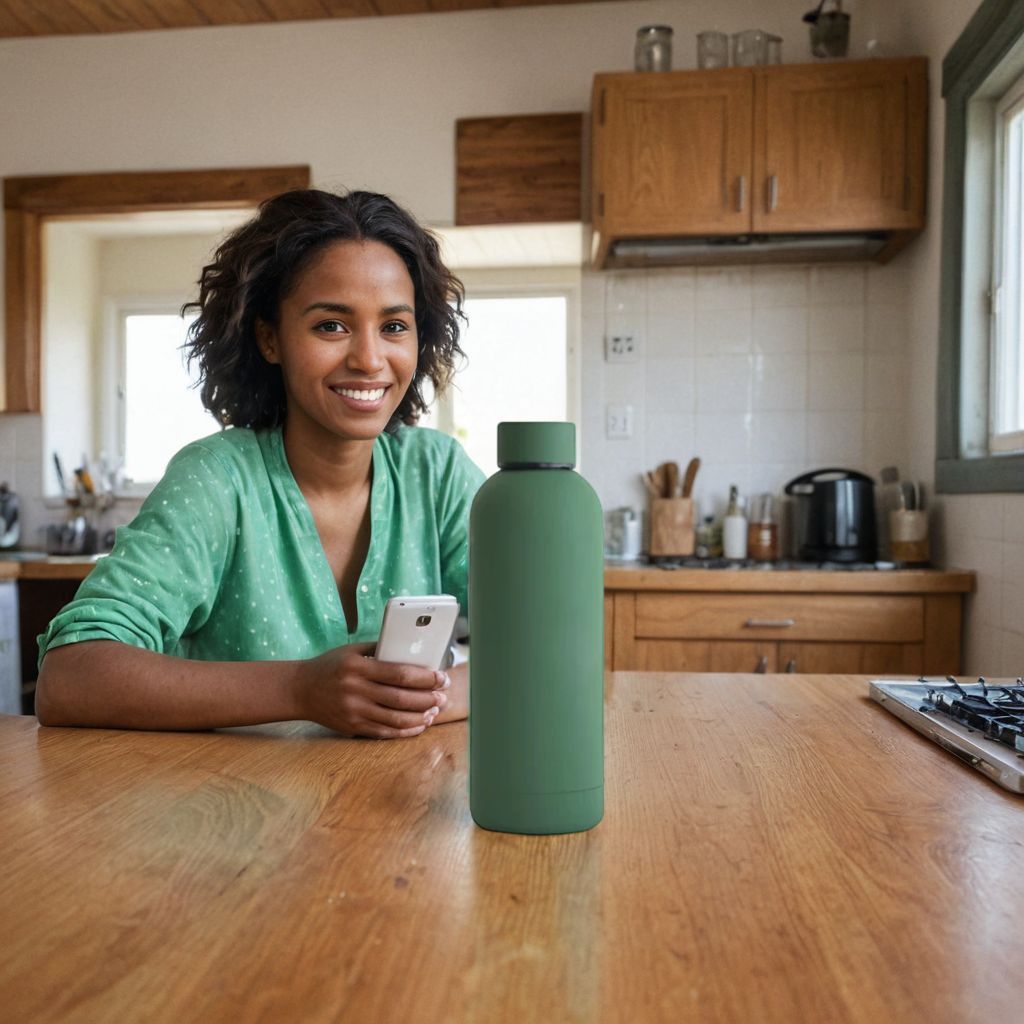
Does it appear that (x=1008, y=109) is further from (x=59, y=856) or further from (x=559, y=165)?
(x=59, y=856)

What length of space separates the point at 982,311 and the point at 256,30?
8.56 feet

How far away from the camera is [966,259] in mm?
2592

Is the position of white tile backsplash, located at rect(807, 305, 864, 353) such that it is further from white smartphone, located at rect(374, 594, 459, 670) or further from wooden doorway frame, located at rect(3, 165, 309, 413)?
white smartphone, located at rect(374, 594, 459, 670)

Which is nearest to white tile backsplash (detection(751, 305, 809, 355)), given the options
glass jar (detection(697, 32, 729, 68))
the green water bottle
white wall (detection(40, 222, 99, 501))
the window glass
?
glass jar (detection(697, 32, 729, 68))

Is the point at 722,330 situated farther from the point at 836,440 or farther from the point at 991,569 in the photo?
the point at 991,569

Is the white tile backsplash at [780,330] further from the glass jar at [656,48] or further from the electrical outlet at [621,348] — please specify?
the glass jar at [656,48]

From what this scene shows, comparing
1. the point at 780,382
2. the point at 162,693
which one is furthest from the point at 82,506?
the point at 162,693

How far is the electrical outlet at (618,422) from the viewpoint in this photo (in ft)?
10.9

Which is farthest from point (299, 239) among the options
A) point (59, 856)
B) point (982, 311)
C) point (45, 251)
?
point (45, 251)

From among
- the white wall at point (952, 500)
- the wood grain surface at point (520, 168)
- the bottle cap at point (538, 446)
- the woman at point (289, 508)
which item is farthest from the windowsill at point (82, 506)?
the bottle cap at point (538, 446)

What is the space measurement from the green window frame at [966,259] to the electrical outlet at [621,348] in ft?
3.19

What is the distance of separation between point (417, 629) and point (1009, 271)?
7.11 feet

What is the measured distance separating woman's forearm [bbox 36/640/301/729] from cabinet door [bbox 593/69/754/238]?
7.49ft

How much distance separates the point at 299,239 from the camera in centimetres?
132
